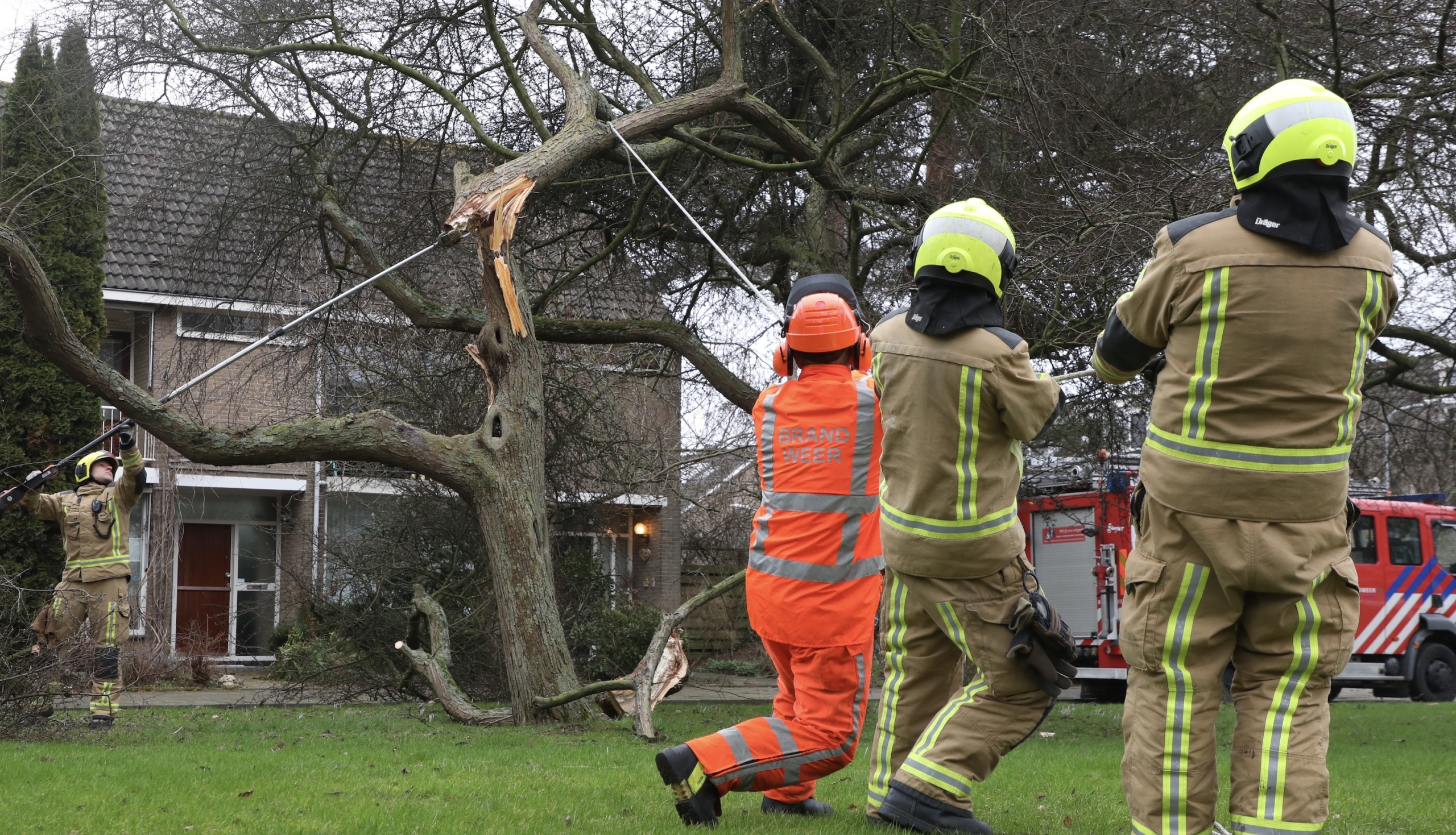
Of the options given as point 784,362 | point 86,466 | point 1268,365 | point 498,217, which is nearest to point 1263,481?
point 1268,365

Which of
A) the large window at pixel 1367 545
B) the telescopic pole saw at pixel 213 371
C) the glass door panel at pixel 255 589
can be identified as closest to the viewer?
the telescopic pole saw at pixel 213 371

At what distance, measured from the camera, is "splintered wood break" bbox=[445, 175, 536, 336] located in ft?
27.0

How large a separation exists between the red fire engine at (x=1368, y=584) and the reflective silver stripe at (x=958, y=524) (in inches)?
368

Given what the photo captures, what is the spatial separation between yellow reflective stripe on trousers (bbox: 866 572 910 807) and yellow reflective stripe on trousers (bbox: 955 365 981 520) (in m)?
0.40

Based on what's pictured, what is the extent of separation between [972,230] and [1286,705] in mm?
1775

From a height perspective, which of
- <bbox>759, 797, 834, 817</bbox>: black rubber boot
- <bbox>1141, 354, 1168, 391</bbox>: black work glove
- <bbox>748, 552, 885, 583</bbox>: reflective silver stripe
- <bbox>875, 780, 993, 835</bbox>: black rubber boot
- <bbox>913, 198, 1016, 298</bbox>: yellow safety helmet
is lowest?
<bbox>759, 797, 834, 817</bbox>: black rubber boot

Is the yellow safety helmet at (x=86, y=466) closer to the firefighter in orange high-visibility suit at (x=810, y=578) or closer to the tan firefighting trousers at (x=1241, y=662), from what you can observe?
the firefighter in orange high-visibility suit at (x=810, y=578)

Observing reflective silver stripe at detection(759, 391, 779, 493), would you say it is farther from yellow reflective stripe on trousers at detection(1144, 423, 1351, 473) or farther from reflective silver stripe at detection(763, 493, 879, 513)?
yellow reflective stripe on trousers at detection(1144, 423, 1351, 473)

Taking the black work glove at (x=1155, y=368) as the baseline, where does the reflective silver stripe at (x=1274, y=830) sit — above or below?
below

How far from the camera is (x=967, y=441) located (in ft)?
13.8

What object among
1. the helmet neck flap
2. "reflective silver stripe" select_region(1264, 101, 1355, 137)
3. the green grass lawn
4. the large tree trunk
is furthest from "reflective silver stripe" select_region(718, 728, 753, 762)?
the large tree trunk

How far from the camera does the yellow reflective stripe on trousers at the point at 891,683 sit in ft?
14.6

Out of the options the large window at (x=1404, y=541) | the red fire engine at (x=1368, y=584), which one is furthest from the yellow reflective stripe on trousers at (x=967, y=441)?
the large window at (x=1404, y=541)

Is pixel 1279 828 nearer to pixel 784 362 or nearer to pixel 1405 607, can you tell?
pixel 784 362
